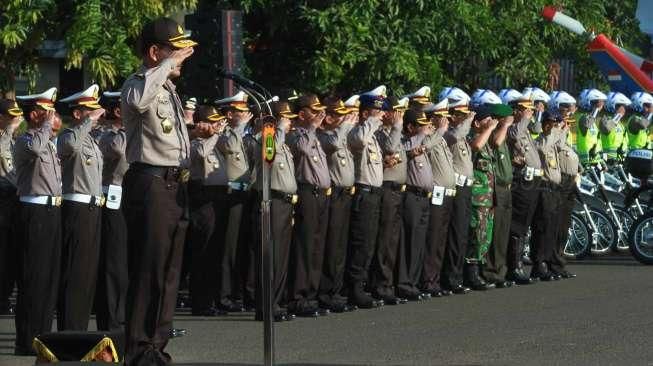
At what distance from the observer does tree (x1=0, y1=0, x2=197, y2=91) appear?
741 inches

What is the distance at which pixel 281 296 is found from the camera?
14.7m

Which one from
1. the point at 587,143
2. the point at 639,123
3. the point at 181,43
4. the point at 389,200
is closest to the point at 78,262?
the point at 181,43

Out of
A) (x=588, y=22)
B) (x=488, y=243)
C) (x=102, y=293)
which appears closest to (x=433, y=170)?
(x=488, y=243)

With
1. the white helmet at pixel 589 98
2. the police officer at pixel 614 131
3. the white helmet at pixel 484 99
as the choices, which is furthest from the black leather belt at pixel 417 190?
the white helmet at pixel 589 98

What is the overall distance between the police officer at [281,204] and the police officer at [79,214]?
2024mm

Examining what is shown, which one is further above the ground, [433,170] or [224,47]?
[224,47]

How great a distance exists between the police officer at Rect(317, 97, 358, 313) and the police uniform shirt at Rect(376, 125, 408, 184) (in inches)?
20.3

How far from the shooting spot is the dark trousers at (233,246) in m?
15.3

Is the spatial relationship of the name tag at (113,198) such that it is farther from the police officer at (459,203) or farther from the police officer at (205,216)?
the police officer at (459,203)

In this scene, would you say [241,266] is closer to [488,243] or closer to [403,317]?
[403,317]

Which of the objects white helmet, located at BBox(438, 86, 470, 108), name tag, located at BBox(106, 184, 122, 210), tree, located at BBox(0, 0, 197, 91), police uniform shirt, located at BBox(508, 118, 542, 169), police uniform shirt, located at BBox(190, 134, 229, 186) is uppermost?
tree, located at BBox(0, 0, 197, 91)

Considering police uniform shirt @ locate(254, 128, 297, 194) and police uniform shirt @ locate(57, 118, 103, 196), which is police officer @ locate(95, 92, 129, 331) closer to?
police uniform shirt @ locate(57, 118, 103, 196)

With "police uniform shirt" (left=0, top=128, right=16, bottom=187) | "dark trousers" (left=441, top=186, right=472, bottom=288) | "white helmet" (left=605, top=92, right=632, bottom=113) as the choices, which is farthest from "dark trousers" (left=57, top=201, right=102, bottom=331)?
"white helmet" (left=605, top=92, right=632, bottom=113)

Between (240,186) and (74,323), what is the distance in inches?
116
